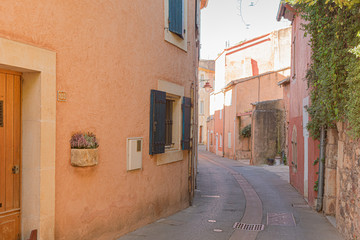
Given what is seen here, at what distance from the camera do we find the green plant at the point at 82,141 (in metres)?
4.69

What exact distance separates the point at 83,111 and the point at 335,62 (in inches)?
156

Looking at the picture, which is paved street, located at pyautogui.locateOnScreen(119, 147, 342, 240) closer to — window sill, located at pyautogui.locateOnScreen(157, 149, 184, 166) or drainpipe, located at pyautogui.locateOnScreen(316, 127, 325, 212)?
drainpipe, located at pyautogui.locateOnScreen(316, 127, 325, 212)

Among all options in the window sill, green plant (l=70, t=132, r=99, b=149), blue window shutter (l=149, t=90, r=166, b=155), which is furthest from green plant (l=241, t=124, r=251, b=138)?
green plant (l=70, t=132, r=99, b=149)

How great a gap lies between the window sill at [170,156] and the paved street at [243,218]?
1.13 metres

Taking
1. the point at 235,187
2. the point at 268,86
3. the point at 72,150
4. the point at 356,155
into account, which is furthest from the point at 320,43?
the point at 268,86

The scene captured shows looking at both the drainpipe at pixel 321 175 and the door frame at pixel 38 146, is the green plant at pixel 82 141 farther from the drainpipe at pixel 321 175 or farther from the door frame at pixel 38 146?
the drainpipe at pixel 321 175

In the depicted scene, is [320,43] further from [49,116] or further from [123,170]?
[49,116]

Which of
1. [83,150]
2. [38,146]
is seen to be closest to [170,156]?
[83,150]

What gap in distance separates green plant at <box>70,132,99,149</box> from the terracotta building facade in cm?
8

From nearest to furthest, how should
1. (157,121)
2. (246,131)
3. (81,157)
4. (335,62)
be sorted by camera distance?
(81,157) → (335,62) → (157,121) → (246,131)

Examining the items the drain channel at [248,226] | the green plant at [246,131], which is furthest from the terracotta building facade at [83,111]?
the green plant at [246,131]

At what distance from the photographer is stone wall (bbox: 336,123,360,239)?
5168 millimetres

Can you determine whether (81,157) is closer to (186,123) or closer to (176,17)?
(186,123)

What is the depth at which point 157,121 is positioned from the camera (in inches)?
274
